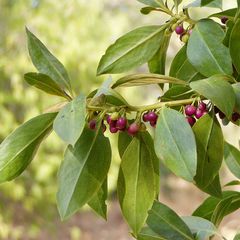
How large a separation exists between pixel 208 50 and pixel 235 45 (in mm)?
51

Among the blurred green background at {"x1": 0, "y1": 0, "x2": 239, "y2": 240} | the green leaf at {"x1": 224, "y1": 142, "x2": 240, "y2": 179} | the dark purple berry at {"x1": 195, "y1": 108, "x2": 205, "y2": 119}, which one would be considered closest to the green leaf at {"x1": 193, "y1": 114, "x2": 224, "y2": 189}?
the dark purple berry at {"x1": 195, "y1": 108, "x2": 205, "y2": 119}

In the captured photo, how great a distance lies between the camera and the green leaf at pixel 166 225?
0.69 metres

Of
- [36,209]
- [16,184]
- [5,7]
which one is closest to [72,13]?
[5,7]

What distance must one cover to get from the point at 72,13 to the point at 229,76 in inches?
121

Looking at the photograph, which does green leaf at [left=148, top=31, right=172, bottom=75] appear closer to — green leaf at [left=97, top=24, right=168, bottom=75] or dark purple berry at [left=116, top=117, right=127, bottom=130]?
green leaf at [left=97, top=24, right=168, bottom=75]

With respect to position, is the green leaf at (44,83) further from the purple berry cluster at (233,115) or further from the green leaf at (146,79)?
the purple berry cluster at (233,115)

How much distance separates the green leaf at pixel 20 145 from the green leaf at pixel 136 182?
4.0 inches

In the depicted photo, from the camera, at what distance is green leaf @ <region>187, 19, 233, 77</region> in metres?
0.66

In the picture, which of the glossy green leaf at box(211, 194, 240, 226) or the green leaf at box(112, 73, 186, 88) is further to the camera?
the glossy green leaf at box(211, 194, 240, 226)

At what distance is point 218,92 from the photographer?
0.55 m

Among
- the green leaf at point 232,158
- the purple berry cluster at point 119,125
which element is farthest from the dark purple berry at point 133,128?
the green leaf at point 232,158

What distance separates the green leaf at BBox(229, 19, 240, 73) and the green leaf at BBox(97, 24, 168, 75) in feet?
0.37

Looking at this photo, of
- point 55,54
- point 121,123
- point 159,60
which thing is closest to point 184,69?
point 159,60

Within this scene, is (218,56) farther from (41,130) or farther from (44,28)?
(44,28)
